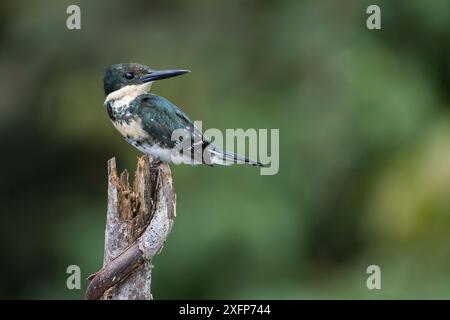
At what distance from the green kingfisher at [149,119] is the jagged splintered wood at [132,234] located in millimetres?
423

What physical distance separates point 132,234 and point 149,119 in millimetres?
829

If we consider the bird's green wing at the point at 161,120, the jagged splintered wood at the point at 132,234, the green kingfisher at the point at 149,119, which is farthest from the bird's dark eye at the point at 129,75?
the jagged splintered wood at the point at 132,234

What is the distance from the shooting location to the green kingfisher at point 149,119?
225 inches

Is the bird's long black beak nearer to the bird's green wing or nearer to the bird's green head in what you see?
the bird's green head

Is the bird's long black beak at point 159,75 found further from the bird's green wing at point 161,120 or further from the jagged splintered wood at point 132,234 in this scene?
the jagged splintered wood at point 132,234

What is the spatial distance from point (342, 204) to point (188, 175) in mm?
1444

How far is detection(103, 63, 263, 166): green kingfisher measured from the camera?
225 inches

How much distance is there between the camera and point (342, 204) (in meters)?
8.91

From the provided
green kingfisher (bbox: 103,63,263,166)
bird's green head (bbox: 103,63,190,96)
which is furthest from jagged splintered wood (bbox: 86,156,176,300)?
bird's green head (bbox: 103,63,190,96)

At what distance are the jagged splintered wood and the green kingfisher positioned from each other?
1.39 feet

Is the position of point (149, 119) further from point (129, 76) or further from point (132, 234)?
point (132, 234)
